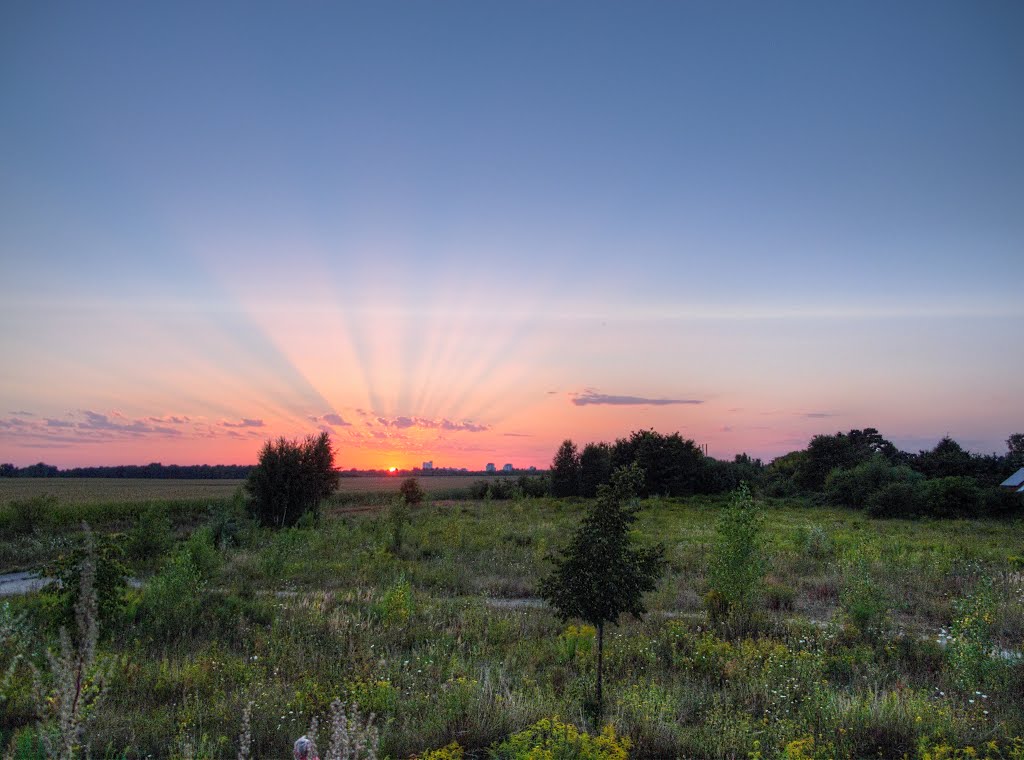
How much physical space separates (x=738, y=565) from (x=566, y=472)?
41.8 m

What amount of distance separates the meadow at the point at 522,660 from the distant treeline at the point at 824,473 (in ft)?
76.9

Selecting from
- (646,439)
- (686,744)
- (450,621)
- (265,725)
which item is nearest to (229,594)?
(450,621)

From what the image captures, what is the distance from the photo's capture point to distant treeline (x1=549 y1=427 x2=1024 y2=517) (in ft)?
122

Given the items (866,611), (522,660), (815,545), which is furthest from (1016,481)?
(522,660)

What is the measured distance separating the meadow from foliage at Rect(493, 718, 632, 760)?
0.35 m

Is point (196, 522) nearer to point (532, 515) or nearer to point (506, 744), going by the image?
point (532, 515)

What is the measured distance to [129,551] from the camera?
58.5 feet

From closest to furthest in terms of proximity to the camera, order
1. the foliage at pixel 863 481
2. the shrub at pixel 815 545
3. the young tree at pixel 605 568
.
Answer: the young tree at pixel 605 568 < the shrub at pixel 815 545 < the foliage at pixel 863 481

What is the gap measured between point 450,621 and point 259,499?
72.7 feet

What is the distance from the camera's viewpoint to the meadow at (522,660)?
6043mm

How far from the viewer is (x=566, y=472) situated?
52.1 metres

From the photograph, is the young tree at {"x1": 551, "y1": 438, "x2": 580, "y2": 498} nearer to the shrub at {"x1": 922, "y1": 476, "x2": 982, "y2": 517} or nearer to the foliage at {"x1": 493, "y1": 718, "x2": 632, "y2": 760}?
the shrub at {"x1": 922, "y1": 476, "x2": 982, "y2": 517}

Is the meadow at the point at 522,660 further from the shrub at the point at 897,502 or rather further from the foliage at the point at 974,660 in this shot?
the shrub at the point at 897,502

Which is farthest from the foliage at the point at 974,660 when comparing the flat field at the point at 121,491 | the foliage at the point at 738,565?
the flat field at the point at 121,491
